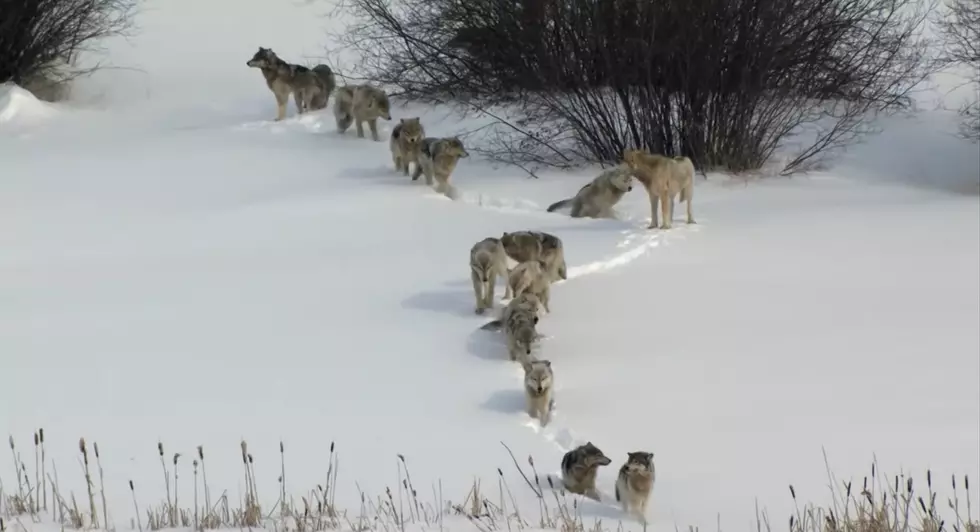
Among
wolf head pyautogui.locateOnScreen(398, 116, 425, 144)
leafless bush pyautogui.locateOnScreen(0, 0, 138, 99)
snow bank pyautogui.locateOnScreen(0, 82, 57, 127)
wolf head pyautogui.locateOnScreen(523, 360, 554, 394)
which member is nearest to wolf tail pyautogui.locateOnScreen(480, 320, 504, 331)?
wolf head pyautogui.locateOnScreen(523, 360, 554, 394)

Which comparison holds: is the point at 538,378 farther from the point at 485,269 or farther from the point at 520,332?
the point at 485,269

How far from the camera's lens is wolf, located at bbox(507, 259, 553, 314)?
33.6 feet

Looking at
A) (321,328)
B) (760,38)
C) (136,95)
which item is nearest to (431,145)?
(760,38)

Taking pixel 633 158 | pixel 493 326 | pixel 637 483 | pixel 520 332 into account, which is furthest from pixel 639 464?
pixel 633 158

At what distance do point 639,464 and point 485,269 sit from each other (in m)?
3.94

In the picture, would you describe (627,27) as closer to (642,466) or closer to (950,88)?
(950,88)

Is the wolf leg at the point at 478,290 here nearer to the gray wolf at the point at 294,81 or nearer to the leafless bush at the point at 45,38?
the gray wolf at the point at 294,81

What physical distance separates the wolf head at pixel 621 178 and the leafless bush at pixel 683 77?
3342mm

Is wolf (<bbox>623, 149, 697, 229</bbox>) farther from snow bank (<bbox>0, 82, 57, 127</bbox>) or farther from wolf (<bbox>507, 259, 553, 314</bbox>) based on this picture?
snow bank (<bbox>0, 82, 57, 127</bbox>)

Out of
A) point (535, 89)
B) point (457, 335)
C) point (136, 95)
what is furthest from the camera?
point (136, 95)

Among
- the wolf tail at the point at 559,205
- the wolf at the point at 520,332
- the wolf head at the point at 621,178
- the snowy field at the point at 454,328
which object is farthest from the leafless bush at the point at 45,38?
the wolf at the point at 520,332

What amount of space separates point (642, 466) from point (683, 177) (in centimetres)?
774

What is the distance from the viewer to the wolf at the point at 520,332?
893 cm

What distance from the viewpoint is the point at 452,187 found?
15922 mm
